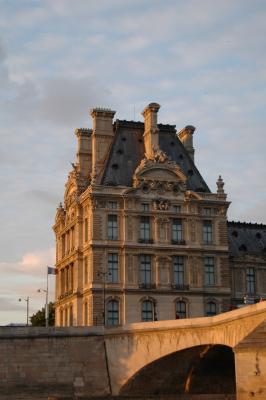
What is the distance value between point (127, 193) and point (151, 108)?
36.4ft

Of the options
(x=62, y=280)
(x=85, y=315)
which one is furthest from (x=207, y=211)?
(x=62, y=280)

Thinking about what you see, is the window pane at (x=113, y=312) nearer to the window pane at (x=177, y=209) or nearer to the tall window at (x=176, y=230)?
the tall window at (x=176, y=230)

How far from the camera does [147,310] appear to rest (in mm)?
77375

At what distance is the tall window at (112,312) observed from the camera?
76250 millimetres

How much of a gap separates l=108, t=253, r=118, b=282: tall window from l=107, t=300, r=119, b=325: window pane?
7.56 feet

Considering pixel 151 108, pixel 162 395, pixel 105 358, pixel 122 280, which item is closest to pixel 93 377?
pixel 105 358

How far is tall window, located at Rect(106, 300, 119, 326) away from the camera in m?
76.2

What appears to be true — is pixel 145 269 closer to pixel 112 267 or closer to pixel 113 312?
pixel 112 267

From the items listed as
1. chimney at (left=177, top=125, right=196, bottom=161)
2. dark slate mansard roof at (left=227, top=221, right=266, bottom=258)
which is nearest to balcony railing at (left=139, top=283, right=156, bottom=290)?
dark slate mansard roof at (left=227, top=221, right=266, bottom=258)

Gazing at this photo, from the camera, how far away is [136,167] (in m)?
83.4

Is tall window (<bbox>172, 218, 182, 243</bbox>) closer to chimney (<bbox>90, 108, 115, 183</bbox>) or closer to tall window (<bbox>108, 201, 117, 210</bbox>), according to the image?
tall window (<bbox>108, 201, 117, 210</bbox>)

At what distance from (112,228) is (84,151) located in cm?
1316

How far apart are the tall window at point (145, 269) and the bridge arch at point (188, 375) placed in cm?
1799

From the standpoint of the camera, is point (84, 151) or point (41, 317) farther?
point (41, 317)
